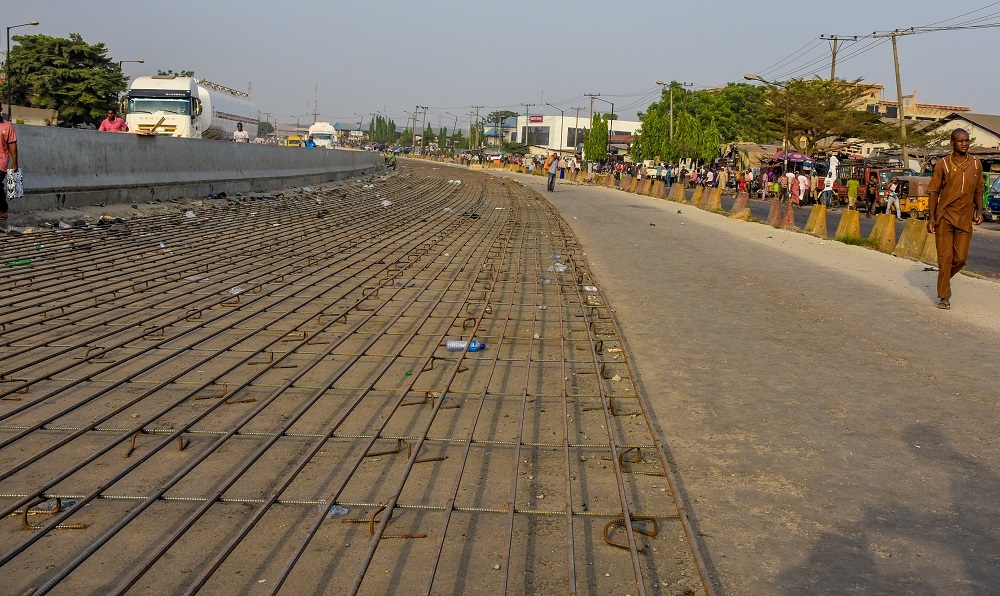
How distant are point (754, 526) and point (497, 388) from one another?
2.44 meters

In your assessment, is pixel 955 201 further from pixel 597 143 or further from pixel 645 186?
pixel 597 143

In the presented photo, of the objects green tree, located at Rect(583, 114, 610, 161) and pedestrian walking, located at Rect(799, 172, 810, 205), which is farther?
green tree, located at Rect(583, 114, 610, 161)

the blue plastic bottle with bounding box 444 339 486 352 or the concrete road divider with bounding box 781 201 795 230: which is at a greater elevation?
the concrete road divider with bounding box 781 201 795 230

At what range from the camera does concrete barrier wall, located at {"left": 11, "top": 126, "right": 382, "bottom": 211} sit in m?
13.7

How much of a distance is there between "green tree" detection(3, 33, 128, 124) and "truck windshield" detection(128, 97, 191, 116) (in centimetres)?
2739

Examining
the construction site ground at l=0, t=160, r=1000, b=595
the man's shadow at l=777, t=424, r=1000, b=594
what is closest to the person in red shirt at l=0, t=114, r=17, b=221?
the construction site ground at l=0, t=160, r=1000, b=595

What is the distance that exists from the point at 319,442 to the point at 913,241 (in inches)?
539

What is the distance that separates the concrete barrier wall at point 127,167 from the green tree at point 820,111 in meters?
41.4

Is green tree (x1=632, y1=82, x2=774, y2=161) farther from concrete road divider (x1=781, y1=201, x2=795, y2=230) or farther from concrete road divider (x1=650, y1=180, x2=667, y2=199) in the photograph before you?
concrete road divider (x1=781, y1=201, x2=795, y2=230)

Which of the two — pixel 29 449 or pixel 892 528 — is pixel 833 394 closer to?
pixel 892 528

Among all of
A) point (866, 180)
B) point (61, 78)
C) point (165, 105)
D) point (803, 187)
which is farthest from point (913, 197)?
point (61, 78)

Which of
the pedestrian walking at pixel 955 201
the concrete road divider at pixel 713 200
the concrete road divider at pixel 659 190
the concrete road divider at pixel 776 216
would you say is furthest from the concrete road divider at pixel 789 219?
the concrete road divider at pixel 659 190

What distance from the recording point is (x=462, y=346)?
7184 millimetres

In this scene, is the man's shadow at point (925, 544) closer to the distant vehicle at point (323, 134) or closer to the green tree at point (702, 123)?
the green tree at point (702, 123)
